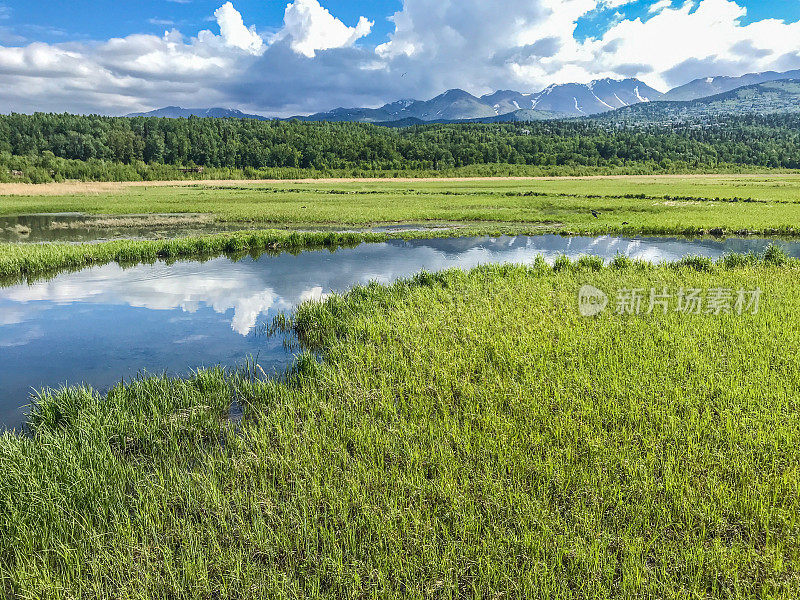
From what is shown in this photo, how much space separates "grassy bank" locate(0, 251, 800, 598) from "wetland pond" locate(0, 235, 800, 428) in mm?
3137

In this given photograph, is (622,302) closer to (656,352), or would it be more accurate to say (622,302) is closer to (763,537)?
(656,352)

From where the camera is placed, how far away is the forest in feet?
431

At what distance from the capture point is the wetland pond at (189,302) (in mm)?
12805

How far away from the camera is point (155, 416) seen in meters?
8.97

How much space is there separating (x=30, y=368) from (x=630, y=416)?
1489cm

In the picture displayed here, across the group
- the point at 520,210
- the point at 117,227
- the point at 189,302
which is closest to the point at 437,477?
the point at 189,302

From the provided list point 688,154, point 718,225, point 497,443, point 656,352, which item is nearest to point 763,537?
point 497,443

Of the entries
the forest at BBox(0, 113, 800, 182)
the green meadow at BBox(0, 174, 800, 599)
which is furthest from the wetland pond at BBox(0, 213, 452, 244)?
the forest at BBox(0, 113, 800, 182)

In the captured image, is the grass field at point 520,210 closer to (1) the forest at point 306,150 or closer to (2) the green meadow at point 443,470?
(2) the green meadow at point 443,470

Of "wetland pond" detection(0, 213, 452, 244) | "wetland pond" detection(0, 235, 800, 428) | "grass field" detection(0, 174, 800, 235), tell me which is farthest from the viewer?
"grass field" detection(0, 174, 800, 235)

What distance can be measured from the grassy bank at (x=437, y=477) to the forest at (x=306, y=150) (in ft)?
395

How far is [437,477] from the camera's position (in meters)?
6.81

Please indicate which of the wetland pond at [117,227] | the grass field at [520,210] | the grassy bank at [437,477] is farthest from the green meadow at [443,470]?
the wetland pond at [117,227]

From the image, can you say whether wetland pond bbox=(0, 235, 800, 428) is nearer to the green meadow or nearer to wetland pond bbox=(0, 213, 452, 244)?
the green meadow
